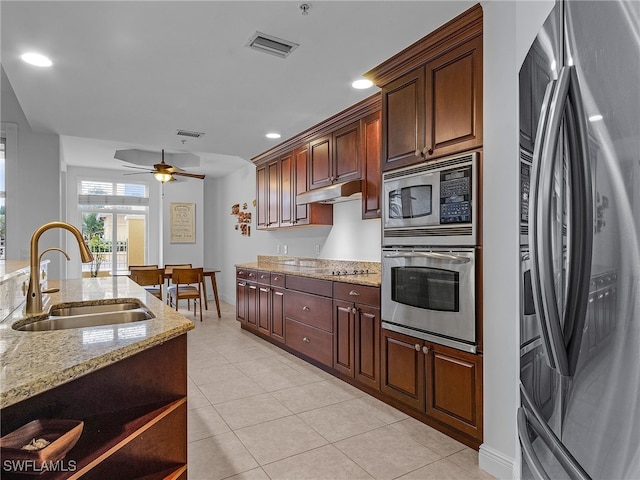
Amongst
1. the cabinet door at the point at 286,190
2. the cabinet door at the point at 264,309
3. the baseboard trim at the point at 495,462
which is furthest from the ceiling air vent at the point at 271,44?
the cabinet door at the point at 264,309

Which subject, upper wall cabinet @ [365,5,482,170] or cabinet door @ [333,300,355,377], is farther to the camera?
cabinet door @ [333,300,355,377]

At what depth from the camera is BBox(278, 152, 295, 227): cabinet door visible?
4824 mm

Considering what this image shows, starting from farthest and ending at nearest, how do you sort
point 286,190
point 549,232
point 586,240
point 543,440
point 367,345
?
point 286,190 < point 367,345 < point 543,440 < point 549,232 < point 586,240

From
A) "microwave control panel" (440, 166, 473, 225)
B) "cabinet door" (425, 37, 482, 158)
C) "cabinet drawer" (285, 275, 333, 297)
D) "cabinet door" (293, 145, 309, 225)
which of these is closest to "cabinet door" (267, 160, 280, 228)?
"cabinet door" (293, 145, 309, 225)

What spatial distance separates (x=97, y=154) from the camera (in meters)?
6.36

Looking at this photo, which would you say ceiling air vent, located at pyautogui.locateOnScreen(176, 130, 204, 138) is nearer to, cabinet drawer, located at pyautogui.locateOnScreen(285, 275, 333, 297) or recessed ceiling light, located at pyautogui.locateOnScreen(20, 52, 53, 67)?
recessed ceiling light, located at pyautogui.locateOnScreen(20, 52, 53, 67)

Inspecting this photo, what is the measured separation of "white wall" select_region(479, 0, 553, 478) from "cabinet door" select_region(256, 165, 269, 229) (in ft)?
12.3

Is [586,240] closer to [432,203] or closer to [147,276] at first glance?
[432,203]

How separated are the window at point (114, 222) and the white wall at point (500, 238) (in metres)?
7.25

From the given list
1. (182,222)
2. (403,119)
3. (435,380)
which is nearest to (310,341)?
(435,380)

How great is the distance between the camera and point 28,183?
Answer: 181 inches

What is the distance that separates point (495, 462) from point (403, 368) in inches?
31.0

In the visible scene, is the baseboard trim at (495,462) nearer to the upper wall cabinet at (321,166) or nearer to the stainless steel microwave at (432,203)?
the stainless steel microwave at (432,203)

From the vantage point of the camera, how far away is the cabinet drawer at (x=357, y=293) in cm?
302
